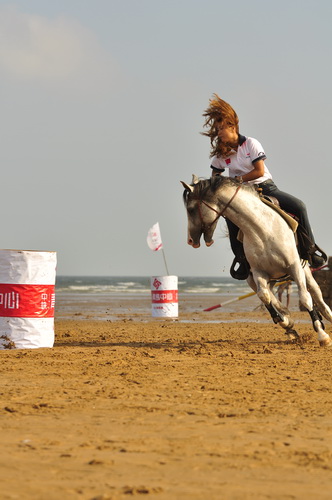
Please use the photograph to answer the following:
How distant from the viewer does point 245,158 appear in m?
9.31

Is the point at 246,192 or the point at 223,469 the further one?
the point at 246,192

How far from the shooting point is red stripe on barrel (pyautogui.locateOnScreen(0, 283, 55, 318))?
886 cm

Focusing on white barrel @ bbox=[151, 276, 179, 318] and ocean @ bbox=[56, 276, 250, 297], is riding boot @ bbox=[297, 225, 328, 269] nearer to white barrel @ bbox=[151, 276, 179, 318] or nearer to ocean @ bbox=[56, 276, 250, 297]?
white barrel @ bbox=[151, 276, 179, 318]

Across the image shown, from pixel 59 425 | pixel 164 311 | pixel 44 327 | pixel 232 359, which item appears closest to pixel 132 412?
pixel 59 425

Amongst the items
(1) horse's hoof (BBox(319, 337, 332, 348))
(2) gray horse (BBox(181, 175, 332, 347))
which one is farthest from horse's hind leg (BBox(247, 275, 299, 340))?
(1) horse's hoof (BBox(319, 337, 332, 348))

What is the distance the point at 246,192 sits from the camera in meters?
8.84

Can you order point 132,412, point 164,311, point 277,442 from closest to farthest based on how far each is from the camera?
point 277,442
point 132,412
point 164,311

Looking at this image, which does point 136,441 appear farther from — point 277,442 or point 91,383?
point 91,383

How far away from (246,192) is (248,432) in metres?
5.06

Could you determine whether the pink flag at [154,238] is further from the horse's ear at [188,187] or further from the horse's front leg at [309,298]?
the horse's ear at [188,187]

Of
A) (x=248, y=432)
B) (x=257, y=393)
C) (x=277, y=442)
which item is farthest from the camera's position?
(x=257, y=393)

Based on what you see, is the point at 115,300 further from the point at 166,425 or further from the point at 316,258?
the point at 166,425

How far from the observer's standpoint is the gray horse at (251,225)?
872 centimetres

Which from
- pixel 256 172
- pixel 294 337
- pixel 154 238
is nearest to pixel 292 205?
pixel 256 172
